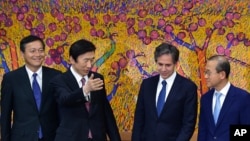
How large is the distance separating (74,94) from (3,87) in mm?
758

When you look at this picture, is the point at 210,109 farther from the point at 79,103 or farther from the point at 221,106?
the point at 79,103

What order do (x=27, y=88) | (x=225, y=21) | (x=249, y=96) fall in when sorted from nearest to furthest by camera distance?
(x=249, y=96) < (x=27, y=88) < (x=225, y=21)

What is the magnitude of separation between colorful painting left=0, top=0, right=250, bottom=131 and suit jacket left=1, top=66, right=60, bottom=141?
961 millimetres

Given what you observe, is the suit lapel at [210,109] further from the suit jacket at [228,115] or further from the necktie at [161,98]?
the necktie at [161,98]

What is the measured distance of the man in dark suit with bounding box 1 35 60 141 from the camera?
5.08 meters

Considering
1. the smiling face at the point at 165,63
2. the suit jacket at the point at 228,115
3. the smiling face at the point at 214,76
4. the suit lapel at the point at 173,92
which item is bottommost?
the suit jacket at the point at 228,115

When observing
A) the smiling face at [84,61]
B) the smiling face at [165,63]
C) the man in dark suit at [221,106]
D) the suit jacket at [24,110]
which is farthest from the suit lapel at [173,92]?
the suit jacket at [24,110]

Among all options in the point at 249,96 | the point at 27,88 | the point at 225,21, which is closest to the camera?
the point at 249,96

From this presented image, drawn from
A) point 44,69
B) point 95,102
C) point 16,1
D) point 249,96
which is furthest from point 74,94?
point 16,1

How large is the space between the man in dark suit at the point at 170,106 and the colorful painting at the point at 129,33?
1.01 m

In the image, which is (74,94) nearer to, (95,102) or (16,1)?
(95,102)

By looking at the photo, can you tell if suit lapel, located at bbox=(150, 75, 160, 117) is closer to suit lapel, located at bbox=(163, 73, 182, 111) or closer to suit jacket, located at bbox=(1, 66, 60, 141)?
suit lapel, located at bbox=(163, 73, 182, 111)

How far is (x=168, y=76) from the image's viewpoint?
192 inches

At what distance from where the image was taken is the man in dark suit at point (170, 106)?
15.7 ft
